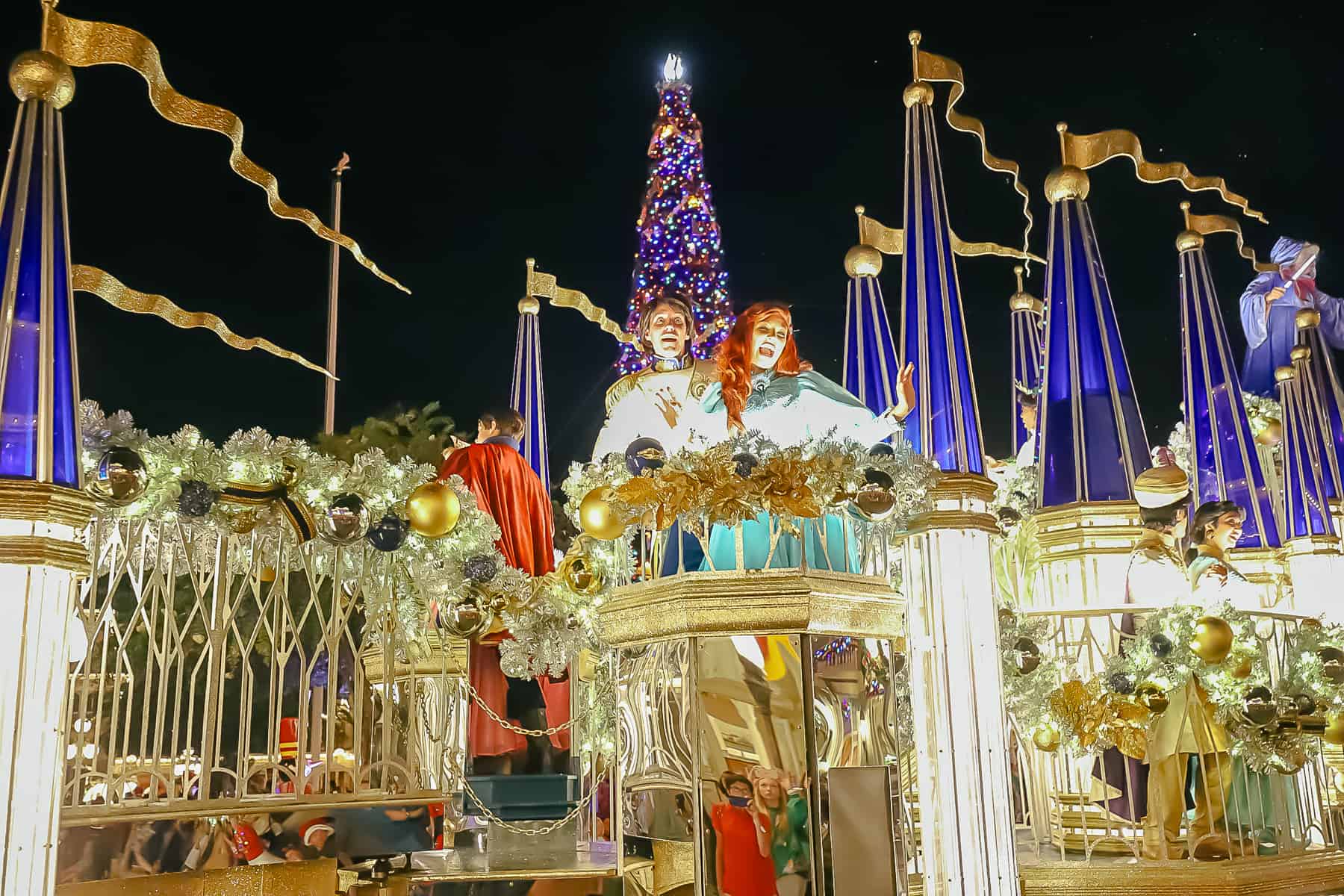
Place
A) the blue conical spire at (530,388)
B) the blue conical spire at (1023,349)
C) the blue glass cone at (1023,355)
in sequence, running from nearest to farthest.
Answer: the blue conical spire at (530,388) → the blue conical spire at (1023,349) → the blue glass cone at (1023,355)

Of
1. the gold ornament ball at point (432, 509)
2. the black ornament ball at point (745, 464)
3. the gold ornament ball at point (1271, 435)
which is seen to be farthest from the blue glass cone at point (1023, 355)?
the gold ornament ball at point (432, 509)

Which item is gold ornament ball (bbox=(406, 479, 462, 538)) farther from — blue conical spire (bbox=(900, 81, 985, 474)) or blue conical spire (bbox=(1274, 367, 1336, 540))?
blue conical spire (bbox=(1274, 367, 1336, 540))

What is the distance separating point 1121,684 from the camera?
657 cm

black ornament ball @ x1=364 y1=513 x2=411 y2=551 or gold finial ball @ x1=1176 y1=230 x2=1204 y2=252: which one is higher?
gold finial ball @ x1=1176 y1=230 x2=1204 y2=252

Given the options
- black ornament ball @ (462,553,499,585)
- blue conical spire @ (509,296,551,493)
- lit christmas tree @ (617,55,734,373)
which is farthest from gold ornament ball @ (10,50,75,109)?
lit christmas tree @ (617,55,734,373)

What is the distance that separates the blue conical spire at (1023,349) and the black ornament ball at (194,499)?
Result: 8.25m

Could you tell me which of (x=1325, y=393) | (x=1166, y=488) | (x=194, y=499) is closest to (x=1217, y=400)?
(x=1325, y=393)

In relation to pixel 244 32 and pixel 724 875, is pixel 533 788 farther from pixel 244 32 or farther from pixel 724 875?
pixel 244 32

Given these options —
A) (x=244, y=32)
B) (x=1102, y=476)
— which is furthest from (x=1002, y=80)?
(x=244, y=32)

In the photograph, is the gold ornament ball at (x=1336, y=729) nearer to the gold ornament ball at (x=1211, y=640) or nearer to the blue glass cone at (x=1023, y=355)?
the gold ornament ball at (x=1211, y=640)

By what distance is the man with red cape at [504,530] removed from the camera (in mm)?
6602

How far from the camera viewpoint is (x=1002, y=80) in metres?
14.5

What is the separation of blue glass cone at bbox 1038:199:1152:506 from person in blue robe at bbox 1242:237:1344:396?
7.06 meters

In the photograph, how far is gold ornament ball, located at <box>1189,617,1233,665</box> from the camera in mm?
6492
